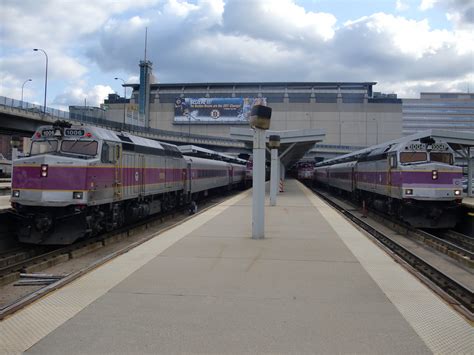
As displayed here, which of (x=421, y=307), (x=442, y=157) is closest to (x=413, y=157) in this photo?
(x=442, y=157)

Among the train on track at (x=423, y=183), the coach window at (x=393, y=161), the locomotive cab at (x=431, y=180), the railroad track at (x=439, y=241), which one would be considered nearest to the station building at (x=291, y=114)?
the railroad track at (x=439, y=241)

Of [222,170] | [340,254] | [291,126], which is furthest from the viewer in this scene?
[291,126]

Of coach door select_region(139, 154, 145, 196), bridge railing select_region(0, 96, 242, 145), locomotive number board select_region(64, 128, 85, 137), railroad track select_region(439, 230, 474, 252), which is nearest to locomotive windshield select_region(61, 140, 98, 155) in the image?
locomotive number board select_region(64, 128, 85, 137)

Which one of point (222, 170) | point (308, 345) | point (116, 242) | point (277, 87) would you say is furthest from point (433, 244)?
point (277, 87)

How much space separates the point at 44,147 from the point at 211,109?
10321 cm

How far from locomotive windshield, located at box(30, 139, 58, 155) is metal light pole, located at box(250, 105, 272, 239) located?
563 centimetres

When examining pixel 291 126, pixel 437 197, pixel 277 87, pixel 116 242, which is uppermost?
pixel 277 87

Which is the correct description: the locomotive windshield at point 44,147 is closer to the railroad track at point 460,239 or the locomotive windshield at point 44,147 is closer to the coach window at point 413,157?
the coach window at point 413,157

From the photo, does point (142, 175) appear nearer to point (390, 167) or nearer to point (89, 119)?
point (390, 167)

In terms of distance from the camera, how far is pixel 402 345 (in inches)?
186

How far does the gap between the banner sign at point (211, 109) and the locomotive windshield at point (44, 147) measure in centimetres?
10096

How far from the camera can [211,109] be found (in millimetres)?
114750

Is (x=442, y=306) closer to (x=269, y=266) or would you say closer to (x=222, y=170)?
(x=269, y=266)

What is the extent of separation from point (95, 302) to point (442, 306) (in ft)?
15.2
